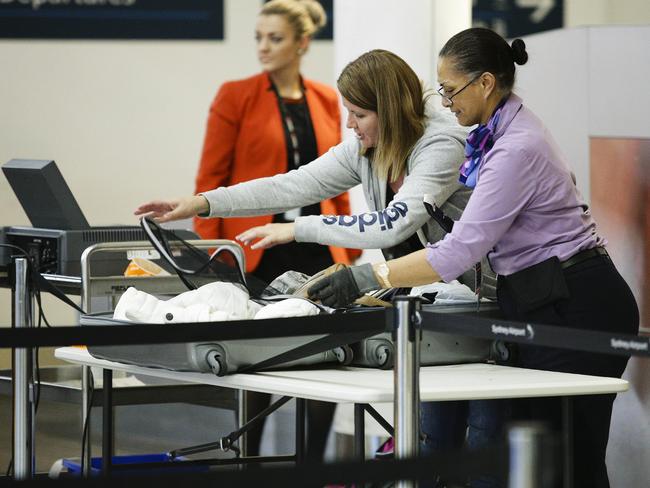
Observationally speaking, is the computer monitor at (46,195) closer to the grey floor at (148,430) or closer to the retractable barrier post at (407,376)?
the grey floor at (148,430)

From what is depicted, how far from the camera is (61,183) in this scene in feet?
11.7

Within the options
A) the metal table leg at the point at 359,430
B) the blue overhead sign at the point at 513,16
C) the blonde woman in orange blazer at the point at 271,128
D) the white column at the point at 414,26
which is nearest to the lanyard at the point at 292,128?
the blonde woman in orange blazer at the point at 271,128

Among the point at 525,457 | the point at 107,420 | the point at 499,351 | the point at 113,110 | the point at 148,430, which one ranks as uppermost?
the point at 113,110

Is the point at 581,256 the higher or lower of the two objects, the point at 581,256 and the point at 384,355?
the higher

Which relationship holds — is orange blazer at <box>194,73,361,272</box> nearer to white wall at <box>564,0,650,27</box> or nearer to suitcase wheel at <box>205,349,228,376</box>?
suitcase wheel at <box>205,349,228,376</box>

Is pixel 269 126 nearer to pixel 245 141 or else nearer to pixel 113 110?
pixel 245 141

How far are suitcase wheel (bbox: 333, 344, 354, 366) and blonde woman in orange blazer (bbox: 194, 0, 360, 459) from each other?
1.80 meters

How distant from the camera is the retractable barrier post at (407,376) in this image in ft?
7.14

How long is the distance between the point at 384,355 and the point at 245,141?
2062 mm

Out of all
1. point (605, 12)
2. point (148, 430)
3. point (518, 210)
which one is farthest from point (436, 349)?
point (605, 12)

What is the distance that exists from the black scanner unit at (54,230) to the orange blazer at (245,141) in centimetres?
89

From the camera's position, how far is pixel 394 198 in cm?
283

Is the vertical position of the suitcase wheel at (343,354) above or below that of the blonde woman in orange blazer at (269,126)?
below

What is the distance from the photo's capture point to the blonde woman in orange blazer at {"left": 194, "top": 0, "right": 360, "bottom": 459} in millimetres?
4492
